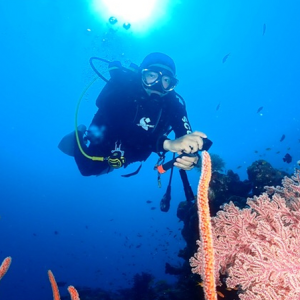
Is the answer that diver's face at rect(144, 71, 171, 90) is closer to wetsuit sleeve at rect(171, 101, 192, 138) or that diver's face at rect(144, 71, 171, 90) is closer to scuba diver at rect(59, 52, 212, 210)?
scuba diver at rect(59, 52, 212, 210)

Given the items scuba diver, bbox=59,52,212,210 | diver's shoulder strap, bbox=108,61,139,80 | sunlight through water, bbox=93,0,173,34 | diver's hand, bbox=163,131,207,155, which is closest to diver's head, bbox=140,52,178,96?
scuba diver, bbox=59,52,212,210

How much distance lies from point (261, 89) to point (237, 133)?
56.9 feet

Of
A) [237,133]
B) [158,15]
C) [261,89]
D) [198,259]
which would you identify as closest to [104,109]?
[198,259]

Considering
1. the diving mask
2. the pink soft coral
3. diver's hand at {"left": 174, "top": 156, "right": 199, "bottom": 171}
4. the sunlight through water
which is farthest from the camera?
the sunlight through water

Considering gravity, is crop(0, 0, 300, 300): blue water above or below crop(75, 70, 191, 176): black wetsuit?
above

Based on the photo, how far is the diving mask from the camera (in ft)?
21.7

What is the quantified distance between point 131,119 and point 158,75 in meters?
1.48

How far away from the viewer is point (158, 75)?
6.72 metres

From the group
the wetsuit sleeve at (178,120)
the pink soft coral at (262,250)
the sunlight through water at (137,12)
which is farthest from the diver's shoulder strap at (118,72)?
the sunlight through water at (137,12)

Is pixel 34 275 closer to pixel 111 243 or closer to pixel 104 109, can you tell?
pixel 111 243

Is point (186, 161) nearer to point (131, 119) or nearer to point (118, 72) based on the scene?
point (131, 119)

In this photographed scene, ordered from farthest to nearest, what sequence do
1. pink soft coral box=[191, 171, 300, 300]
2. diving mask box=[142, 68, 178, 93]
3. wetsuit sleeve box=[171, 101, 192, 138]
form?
diving mask box=[142, 68, 178, 93] → wetsuit sleeve box=[171, 101, 192, 138] → pink soft coral box=[191, 171, 300, 300]

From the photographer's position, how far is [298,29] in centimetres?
5081

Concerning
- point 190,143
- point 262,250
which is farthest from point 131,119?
point 262,250
